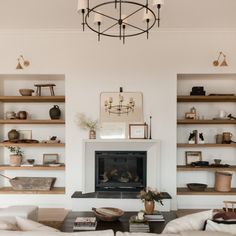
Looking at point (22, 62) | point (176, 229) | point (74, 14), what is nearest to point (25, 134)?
point (22, 62)

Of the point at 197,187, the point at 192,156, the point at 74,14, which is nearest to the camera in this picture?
the point at 74,14

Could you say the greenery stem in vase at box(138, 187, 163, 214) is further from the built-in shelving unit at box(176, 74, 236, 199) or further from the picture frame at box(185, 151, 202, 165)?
the picture frame at box(185, 151, 202, 165)

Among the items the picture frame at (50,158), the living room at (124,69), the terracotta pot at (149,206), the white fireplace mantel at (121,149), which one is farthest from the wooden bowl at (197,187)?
the picture frame at (50,158)

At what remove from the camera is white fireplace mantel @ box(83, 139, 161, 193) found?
463 cm

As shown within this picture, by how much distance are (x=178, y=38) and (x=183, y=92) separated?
40.1 inches

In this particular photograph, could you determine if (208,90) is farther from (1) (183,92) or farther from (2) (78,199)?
(2) (78,199)

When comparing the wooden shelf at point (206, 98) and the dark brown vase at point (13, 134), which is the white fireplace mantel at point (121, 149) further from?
the dark brown vase at point (13, 134)

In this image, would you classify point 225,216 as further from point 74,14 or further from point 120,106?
point 74,14

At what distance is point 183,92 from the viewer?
17.0 ft

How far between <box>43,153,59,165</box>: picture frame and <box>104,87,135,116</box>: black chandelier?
1.39 meters

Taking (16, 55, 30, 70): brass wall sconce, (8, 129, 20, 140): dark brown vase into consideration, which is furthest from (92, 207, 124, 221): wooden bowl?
(16, 55, 30, 70): brass wall sconce

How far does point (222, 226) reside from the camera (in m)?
1.82

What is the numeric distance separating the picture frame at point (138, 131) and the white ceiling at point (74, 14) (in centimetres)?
170

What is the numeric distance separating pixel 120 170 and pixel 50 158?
53.8 inches
